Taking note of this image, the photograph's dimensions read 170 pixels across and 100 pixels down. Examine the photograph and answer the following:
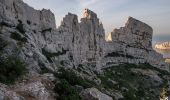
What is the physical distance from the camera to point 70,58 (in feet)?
193

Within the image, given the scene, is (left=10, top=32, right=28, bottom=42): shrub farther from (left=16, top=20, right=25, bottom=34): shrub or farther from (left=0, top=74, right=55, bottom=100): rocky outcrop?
(left=0, top=74, right=55, bottom=100): rocky outcrop

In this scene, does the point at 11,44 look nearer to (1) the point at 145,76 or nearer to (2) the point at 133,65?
(1) the point at 145,76

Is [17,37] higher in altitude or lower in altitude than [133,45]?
higher

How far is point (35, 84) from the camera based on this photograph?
27.7 metres

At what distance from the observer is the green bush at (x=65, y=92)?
2753cm

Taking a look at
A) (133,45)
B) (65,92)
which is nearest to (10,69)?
(65,92)

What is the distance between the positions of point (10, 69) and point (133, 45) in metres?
79.2

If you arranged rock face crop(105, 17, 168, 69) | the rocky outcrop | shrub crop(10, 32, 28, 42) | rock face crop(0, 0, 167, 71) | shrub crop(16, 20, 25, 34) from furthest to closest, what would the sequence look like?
1. rock face crop(105, 17, 168, 69)
2. shrub crop(16, 20, 25, 34)
3. rock face crop(0, 0, 167, 71)
4. shrub crop(10, 32, 28, 42)
5. the rocky outcrop

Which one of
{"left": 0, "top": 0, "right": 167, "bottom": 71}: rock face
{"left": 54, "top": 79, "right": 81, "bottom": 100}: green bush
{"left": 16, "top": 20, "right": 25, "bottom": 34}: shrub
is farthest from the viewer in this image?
{"left": 16, "top": 20, "right": 25, "bottom": 34}: shrub

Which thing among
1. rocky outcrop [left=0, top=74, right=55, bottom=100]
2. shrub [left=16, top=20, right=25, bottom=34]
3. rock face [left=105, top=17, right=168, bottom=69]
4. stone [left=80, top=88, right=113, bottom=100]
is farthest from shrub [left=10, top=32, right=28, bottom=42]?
rock face [left=105, top=17, right=168, bottom=69]

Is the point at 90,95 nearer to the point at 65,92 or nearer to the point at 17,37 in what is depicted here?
the point at 65,92

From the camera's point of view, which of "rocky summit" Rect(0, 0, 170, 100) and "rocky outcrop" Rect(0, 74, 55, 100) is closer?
"rocky outcrop" Rect(0, 74, 55, 100)

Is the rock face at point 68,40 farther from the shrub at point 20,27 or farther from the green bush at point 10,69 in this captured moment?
the green bush at point 10,69

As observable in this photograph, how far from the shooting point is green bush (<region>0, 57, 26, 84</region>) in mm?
27598
